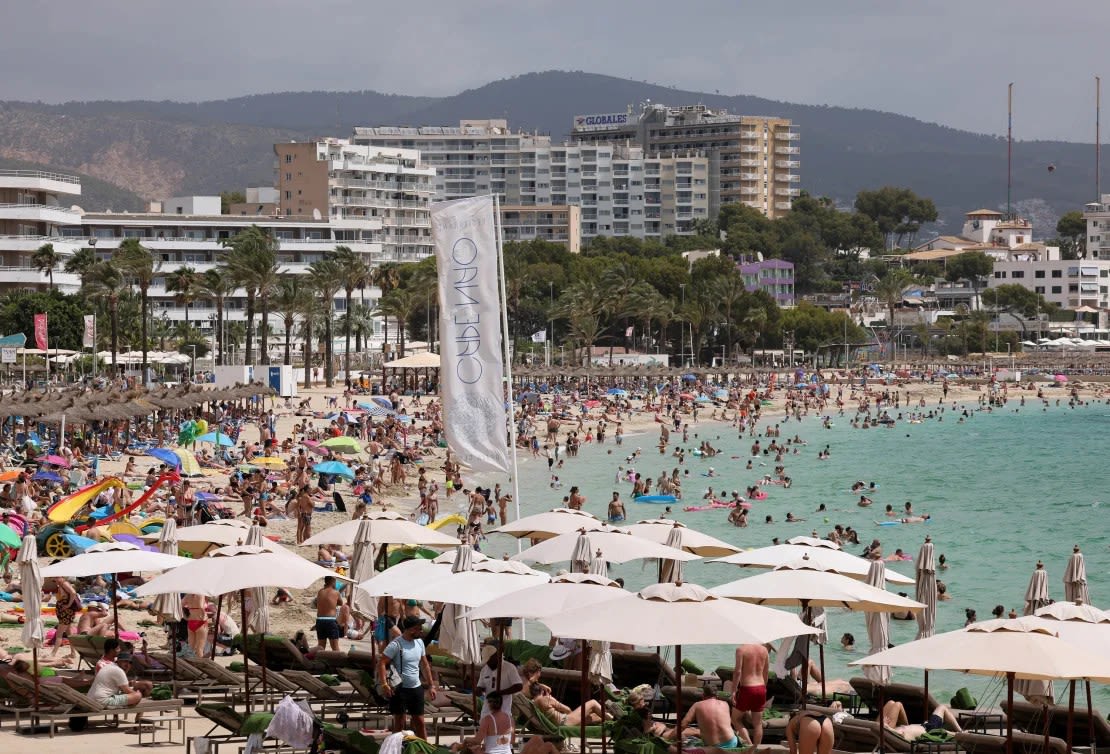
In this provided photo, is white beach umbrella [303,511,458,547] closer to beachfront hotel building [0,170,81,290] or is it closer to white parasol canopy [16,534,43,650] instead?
white parasol canopy [16,534,43,650]

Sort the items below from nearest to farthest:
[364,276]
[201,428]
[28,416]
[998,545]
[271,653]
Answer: [271,653]
[998,545]
[28,416]
[201,428]
[364,276]

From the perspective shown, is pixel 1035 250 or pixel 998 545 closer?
pixel 998 545

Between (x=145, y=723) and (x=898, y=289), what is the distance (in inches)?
4966

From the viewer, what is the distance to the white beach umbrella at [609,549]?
1530 cm

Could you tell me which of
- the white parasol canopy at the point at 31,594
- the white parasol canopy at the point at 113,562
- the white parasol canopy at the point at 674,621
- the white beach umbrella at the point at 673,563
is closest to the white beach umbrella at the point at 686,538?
the white beach umbrella at the point at 673,563

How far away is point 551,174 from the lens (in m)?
183

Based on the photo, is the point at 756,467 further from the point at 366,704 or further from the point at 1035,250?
the point at 1035,250

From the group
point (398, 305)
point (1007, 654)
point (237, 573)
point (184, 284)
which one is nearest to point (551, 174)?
point (398, 305)

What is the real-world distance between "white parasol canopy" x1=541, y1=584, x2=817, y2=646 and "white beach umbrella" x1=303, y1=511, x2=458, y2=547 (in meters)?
5.64

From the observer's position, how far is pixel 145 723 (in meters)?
13.0

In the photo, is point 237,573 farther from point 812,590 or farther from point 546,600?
point 812,590

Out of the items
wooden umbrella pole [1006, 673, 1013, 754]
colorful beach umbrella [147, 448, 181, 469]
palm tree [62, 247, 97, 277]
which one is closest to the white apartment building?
palm tree [62, 247, 97, 277]

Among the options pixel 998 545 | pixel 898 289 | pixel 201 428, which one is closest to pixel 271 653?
pixel 998 545

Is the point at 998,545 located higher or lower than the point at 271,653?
lower
